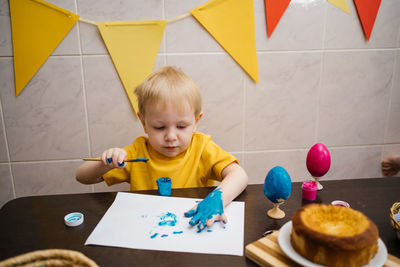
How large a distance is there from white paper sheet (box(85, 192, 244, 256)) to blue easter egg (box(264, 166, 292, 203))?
0.29 ft

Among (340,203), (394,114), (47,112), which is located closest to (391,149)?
(394,114)

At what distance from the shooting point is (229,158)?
3.10 feet

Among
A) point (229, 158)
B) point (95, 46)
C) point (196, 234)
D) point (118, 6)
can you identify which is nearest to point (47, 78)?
point (95, 46)

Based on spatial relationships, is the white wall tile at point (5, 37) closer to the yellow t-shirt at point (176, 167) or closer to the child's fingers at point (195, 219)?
the yellow t-shirt at point (176, 167)

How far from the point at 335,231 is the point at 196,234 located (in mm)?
268

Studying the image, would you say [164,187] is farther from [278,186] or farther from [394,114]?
[394,114]

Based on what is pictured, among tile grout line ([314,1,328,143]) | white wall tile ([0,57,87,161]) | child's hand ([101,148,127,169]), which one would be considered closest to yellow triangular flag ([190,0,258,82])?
tile grout line ([314,1,328,143])

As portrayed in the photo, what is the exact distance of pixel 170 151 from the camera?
94 cm

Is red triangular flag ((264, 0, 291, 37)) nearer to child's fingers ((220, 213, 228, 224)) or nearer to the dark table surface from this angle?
the dark table surface

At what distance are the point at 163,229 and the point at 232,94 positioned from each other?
84 cm

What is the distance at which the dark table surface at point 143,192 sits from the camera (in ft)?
1.73

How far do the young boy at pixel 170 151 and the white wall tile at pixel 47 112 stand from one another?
393 millimetres

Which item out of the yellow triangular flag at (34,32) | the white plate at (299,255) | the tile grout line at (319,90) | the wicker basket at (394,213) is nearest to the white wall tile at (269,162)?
the tile grout line at (319,90)

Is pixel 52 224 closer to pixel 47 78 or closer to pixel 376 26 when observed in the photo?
pixel 47 78
